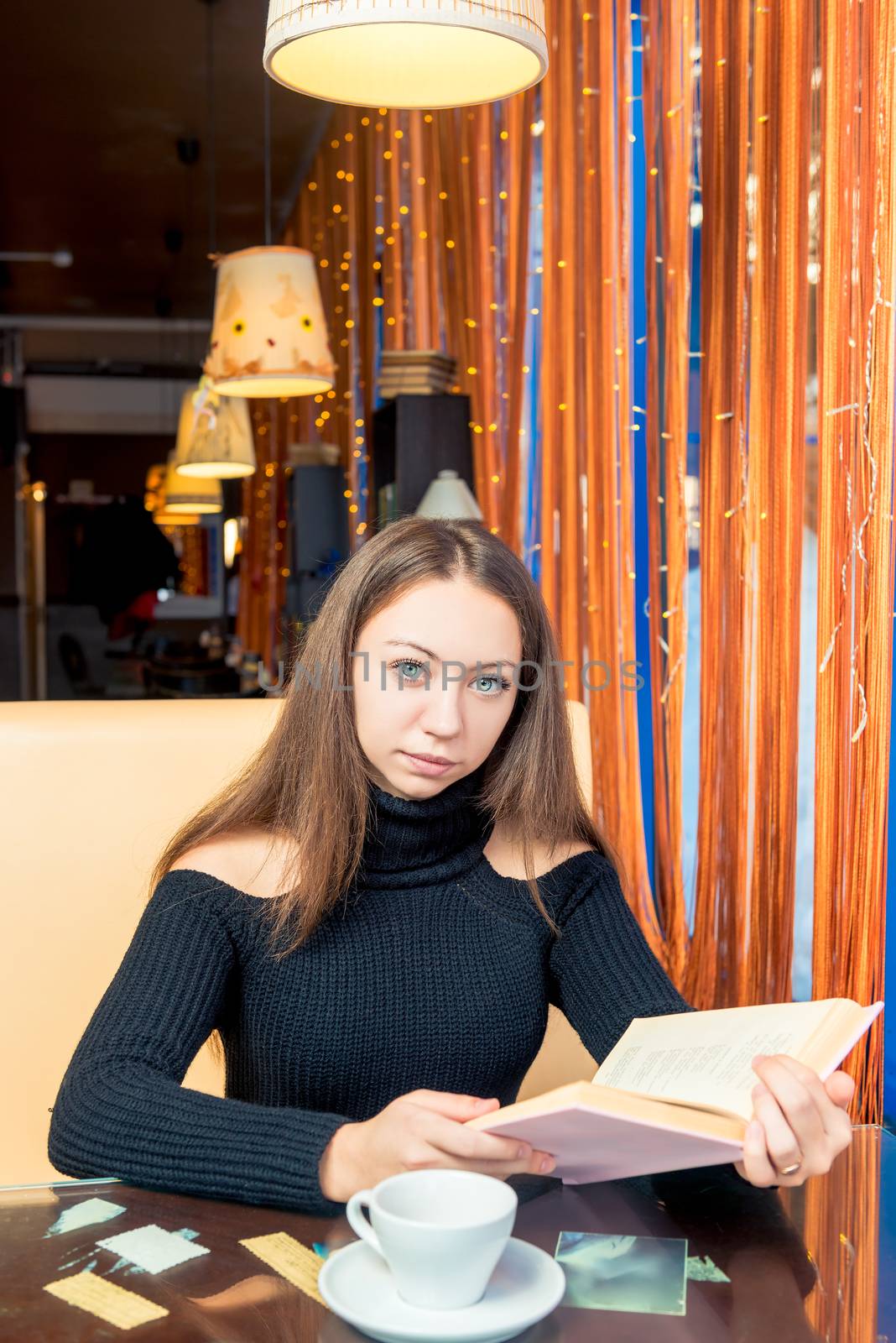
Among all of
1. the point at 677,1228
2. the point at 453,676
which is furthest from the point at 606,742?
the point at 677,1228

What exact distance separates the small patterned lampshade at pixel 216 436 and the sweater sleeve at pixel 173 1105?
392 centimetres

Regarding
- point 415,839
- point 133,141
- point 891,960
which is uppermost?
point 133,141

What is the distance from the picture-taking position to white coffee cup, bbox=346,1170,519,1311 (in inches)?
30.3

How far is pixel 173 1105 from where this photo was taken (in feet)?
3.61

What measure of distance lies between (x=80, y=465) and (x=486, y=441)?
7.27 m

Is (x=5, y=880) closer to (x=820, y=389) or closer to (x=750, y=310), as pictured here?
(x=820, y=389)

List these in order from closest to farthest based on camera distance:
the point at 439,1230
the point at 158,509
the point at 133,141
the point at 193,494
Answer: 1. the point at 439,1230
2. the point at 133,141
3. the point at 193,494
4. the point at 158,509

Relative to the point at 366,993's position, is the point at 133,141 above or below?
above

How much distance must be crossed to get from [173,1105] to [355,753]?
0.39 meters

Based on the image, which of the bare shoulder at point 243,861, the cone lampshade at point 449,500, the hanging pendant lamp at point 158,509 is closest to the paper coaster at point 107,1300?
the bare shoulder at point 243,861

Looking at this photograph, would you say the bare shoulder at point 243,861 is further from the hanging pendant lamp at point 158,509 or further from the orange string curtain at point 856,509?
the hanging pendant lamp at point 158,509

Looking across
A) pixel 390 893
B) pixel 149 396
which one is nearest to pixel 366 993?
pixel 390 893

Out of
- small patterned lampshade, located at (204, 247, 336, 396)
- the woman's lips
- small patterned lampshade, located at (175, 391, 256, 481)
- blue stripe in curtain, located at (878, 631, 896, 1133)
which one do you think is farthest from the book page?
small patterned lampshade, located at (175, 391, 256, 481)

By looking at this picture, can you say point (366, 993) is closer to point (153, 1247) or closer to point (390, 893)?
point (390, 893)
